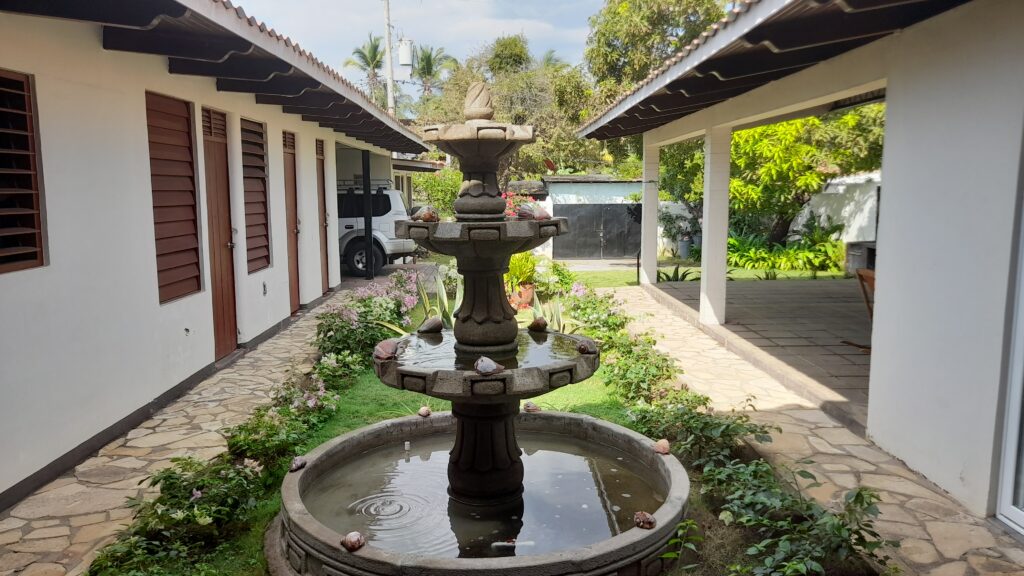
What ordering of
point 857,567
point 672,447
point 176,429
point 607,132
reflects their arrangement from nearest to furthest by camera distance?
point 857,567 → point 672,447 → point 176,429 → point 607,132

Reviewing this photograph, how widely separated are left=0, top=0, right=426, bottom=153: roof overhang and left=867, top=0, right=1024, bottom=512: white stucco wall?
4.33 meters

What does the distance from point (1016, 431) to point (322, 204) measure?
36.5ft

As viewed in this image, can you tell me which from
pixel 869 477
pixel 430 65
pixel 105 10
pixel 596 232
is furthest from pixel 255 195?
pixel 430 65

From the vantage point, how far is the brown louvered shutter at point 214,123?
300 inches

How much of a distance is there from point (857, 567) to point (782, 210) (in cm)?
1397

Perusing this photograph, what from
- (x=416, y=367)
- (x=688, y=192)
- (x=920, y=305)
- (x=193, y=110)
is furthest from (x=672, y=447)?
(x=688, y=192)

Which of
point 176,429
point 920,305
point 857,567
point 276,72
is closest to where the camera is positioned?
point 857,567

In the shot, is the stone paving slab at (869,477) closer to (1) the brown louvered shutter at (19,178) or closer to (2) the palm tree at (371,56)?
(1) the brown louvered shutter at (19,178)

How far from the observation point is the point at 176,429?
568cm

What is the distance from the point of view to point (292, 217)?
1096cm

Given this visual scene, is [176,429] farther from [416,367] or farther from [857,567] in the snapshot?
[857,567]

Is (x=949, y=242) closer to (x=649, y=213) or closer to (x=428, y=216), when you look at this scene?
(x=428, y=216)

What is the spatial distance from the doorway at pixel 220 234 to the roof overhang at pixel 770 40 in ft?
14.8

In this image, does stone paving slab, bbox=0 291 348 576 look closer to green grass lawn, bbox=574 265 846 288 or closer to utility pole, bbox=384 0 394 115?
green grass lawn, bbox=574 265 846 288
